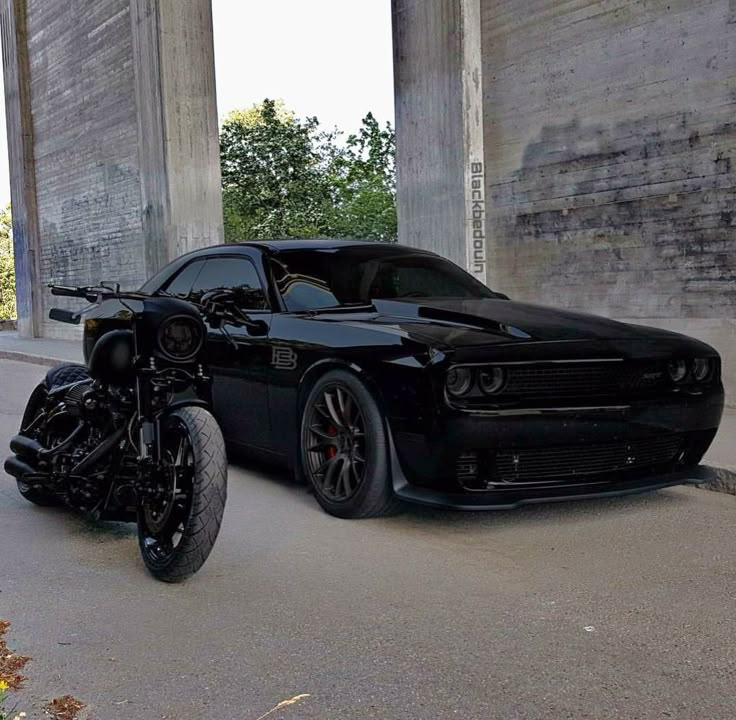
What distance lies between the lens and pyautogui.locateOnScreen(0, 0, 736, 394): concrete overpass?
28.2 ft

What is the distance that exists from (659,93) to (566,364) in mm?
5339

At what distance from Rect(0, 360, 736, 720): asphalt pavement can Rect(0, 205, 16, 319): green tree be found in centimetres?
6434

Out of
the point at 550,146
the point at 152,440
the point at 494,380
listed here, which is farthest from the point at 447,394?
the point at 550,146

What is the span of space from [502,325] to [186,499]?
1.84 metres

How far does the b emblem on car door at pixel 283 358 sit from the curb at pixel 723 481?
245 cm

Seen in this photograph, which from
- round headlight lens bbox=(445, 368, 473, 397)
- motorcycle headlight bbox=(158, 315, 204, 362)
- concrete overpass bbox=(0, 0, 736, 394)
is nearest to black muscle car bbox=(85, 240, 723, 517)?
round headlight lens bbox=(445, 368, 473, 397)

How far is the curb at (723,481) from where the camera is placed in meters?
5.54

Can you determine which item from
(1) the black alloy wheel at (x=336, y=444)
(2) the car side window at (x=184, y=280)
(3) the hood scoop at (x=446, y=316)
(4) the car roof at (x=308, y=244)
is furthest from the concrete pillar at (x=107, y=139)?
(1) the black alloy wheel at (x=336, y=444)

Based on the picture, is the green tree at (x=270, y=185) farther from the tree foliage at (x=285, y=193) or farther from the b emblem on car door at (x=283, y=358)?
the b emblem on car door at (x=283, y=358)

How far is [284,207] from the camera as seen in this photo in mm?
41125

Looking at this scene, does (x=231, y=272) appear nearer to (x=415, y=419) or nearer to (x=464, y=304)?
(x=464, y=304)

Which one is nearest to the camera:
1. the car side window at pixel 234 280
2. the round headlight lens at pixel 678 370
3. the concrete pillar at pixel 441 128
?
the round headlight lens at pixel 678 370

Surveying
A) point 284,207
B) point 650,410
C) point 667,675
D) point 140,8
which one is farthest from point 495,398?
point 284,207

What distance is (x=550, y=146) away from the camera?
1020cm
